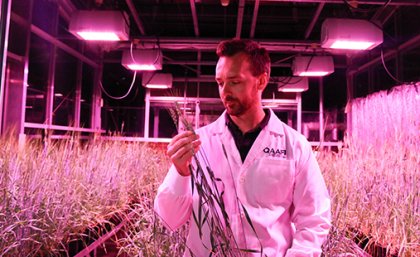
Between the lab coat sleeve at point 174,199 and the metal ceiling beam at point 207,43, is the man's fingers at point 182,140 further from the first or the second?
the metal ceiling beam at point 207,43

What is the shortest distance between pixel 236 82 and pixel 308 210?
51 centimetres

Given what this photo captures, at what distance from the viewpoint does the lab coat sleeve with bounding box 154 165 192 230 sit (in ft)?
4.08

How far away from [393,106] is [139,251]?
3.72 metres

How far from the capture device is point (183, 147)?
1100 mm

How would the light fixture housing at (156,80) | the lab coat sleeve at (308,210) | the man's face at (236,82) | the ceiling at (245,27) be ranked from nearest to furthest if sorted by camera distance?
the lab coat sleeve at (308,210) → the man's face at (236,82) → the ceiling at (245,27) → the light fixture housing at (156,80)

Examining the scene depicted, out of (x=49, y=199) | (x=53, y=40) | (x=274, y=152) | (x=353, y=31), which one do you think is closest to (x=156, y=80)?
(x=53, y=40)

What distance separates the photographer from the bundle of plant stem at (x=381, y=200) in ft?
6.62

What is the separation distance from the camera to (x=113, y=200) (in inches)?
105

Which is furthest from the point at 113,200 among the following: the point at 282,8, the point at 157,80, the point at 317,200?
the point at 282,8

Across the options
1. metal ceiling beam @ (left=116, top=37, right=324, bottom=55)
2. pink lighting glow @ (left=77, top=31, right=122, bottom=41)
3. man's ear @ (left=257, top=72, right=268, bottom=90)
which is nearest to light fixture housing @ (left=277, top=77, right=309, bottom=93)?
metal ceiling beam @ (left=116, top=37, right=324, bottom=55)

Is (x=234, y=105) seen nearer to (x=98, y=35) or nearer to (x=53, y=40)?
(x=98, y=35)

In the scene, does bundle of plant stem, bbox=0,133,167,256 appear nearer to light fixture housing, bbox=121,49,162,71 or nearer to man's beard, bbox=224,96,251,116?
man's beard, bbox=224,96,251,116

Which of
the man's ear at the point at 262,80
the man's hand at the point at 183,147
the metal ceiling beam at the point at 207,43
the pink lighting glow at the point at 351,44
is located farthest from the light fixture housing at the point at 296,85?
the man's hand at the point at 183,147

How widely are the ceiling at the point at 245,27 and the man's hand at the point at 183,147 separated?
3415 millimetres
